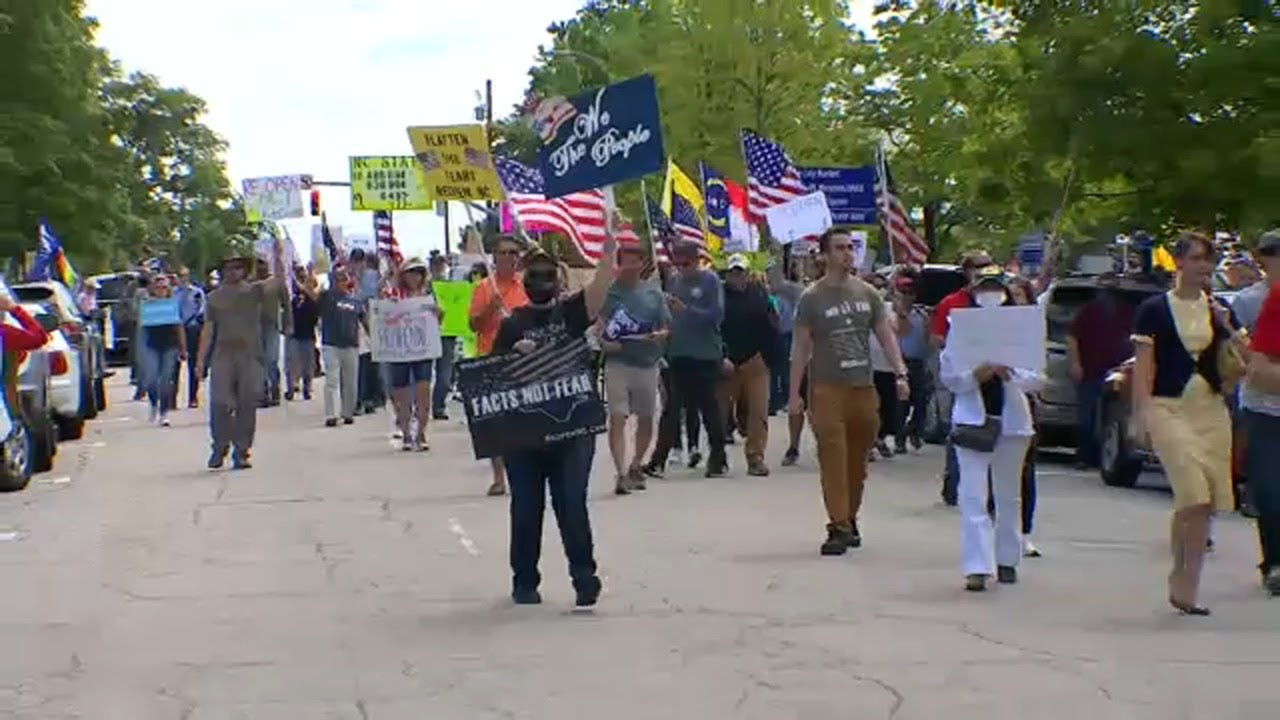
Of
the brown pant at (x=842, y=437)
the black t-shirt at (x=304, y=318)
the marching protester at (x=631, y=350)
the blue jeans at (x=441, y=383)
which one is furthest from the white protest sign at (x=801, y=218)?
the brown pant at (x=842, y=437)

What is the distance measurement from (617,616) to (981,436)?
224cm

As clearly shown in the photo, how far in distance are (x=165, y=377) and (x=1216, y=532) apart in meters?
15.1

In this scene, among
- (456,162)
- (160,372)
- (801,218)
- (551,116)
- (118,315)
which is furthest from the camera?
(118,315)

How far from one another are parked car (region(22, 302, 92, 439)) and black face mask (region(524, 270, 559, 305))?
10.0 meters

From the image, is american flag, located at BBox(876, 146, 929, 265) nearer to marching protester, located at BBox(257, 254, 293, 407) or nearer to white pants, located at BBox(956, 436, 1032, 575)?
marching protester, located at BBox(257, 254, 293, 407)

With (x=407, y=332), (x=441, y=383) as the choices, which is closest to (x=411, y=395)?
(x=407, y=332)

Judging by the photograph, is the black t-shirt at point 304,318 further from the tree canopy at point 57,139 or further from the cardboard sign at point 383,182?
the cardboard sign at point 383,182

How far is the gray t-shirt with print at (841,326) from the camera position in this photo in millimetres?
12766

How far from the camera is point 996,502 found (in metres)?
11.7

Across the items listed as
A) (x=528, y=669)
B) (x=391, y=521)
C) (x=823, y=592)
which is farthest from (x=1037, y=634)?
(x=391, y=521)

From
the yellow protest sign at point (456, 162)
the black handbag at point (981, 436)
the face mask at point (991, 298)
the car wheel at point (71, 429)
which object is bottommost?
the car wheel at point (71, 429)

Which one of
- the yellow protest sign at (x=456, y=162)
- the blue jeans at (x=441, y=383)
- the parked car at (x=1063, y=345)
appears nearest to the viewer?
the parked car at (x=1063, y=345)

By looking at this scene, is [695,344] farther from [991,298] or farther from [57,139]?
[57,139]

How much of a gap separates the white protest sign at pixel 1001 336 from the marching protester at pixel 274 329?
31.8 ft
